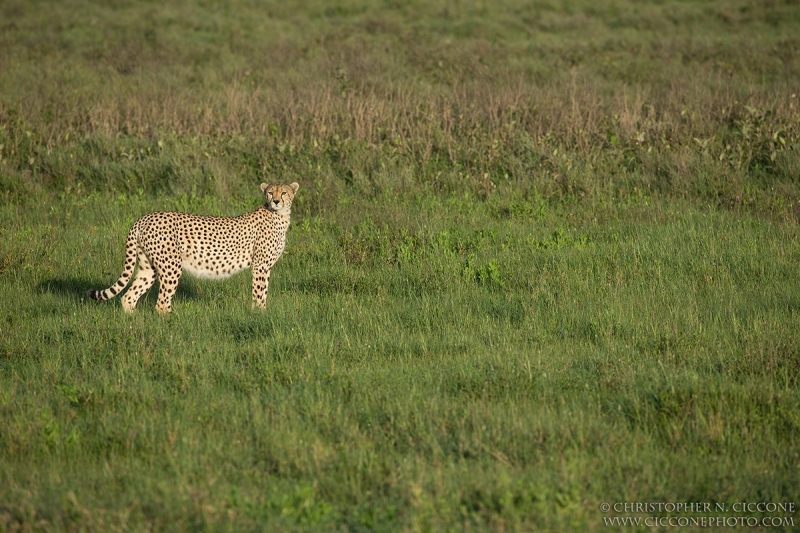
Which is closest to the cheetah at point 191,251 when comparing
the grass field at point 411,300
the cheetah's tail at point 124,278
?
the cheetah's tail at point 124,278

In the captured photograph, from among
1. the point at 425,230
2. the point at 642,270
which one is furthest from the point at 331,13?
the point at 642,270

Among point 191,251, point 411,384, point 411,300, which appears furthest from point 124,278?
point 411,384

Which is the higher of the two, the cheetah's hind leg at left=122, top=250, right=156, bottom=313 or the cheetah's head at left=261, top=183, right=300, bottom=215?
the cheetah's head at left=261, top=183, right=300, bottom=215

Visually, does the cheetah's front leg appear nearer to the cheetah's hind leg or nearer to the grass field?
the grass field

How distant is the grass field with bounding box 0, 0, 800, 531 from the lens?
14.4 feet

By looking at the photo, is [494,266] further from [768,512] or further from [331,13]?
[331,13]

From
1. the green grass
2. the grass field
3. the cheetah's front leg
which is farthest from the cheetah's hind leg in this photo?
the cheetah's front leg

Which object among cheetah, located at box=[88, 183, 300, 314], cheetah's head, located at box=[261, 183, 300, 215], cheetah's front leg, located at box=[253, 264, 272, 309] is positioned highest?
cheetah's head, located at box=[261, 183, 300, 215]

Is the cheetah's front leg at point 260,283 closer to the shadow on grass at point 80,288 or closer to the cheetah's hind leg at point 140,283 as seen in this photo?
the shadow on grass at point 80,288

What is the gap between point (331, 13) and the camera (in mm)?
26062

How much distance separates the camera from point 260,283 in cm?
773

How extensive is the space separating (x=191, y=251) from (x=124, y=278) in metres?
0.63

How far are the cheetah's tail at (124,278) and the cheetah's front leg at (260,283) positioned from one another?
1.03m

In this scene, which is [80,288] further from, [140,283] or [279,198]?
[279,198]
